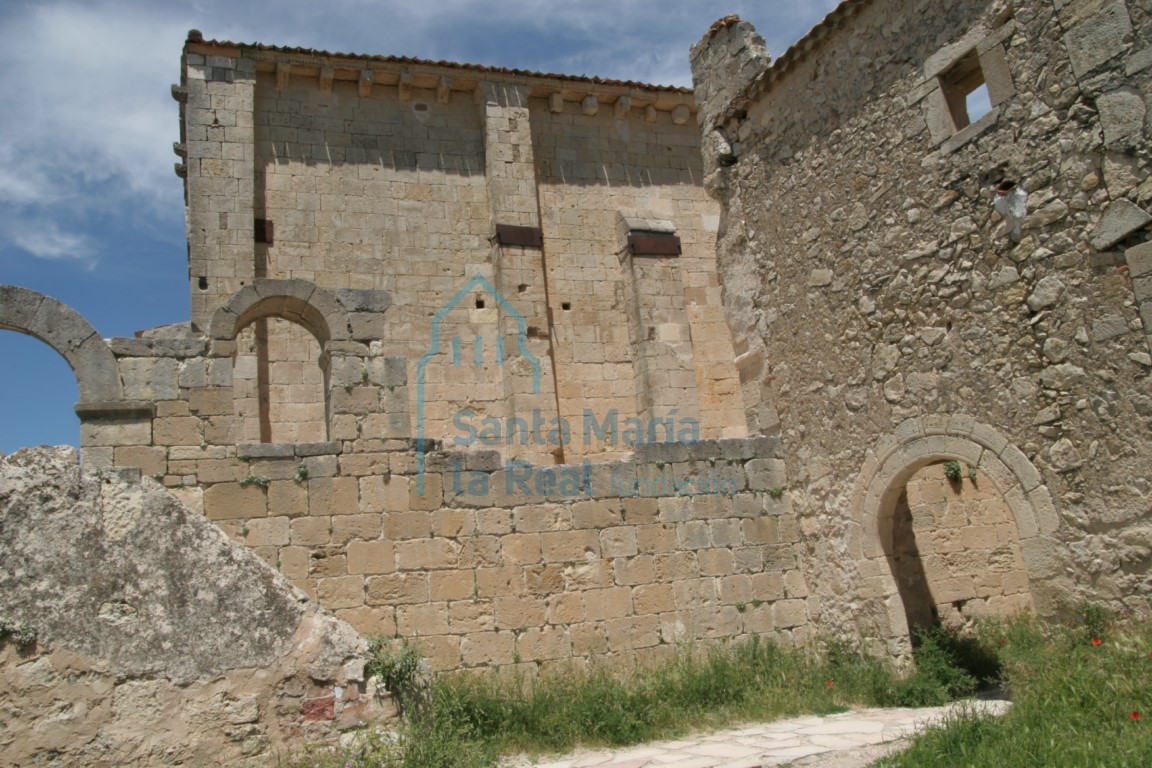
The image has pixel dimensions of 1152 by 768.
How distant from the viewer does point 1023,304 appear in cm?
626

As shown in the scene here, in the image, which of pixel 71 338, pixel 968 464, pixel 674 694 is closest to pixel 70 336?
pixel 71 338

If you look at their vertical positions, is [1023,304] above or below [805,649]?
above

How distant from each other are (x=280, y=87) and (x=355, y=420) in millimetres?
7002

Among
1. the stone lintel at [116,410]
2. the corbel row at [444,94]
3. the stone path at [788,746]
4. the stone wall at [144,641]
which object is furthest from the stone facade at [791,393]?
the stone wall at [144,641]

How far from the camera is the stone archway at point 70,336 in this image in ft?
22.6

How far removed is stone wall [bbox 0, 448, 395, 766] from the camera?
4156mm

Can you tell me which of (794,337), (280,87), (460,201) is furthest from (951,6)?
(280,87)

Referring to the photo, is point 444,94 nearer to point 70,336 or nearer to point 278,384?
point 278,384

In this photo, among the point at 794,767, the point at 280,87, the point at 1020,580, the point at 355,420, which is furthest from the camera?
the point at 280,87

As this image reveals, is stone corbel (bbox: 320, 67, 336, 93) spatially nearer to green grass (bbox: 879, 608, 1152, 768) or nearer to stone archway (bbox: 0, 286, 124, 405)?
stone archway (bbox: 0, 286, 124, 405)

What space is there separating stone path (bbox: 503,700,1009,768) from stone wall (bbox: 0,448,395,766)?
6.09 feet

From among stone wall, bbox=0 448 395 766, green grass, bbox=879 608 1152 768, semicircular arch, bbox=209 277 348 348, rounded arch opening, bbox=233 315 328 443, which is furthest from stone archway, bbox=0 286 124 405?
green grass, bbox=879 608 1152 768

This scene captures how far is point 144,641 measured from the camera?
14.1 ft

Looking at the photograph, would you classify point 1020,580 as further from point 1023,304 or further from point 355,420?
point 355,420
